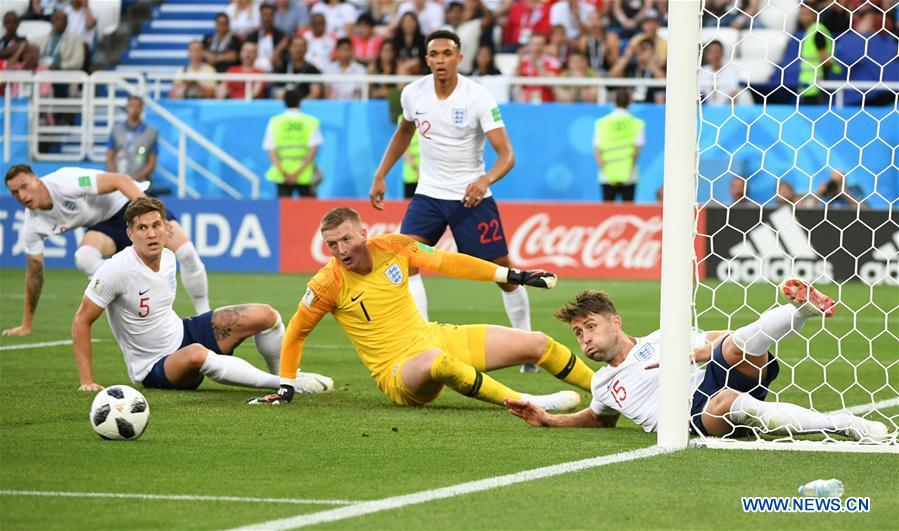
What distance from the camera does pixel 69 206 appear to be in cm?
1112

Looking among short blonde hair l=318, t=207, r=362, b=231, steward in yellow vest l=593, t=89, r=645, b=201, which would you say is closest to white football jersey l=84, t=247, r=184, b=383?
short blonde hair l=318, t=207, r=362, b=231

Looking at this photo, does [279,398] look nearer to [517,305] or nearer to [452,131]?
[517,305]

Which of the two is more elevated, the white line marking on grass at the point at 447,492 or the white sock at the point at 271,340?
the white sock at the point at 271,340

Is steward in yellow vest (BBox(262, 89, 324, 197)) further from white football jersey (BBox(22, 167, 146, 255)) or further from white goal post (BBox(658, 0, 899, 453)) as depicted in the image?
white football jersey (BBox(22, 167, 146, 255))

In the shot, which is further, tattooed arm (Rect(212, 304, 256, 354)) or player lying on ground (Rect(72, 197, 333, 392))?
tattooed arm (Rect(212, 304, 256, 354))

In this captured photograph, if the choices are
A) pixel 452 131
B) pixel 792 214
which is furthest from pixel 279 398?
pixel 792 214

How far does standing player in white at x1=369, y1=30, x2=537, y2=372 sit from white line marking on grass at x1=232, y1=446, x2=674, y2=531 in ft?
11.5

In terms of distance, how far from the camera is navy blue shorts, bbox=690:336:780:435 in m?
6.70

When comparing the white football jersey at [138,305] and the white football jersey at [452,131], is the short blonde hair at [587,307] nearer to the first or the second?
the white football jersey at [138,305]

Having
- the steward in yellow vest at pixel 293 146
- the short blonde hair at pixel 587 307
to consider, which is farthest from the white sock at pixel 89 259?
the steward in yellow vest at pixel 293 146

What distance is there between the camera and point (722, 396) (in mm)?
6660

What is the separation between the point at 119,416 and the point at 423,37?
14925 millimetres

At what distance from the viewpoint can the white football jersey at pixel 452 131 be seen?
981cm

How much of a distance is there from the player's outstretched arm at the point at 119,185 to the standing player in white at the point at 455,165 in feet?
5.72
